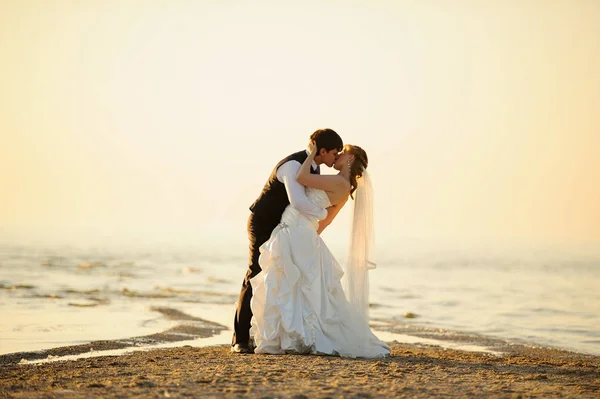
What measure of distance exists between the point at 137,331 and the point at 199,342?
160 cm

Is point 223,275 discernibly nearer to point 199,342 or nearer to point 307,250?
point 199,342

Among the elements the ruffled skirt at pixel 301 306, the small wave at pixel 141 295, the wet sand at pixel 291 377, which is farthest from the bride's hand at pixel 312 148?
the small wave at pixel 141 295

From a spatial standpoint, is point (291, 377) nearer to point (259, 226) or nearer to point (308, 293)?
point (308, 293)

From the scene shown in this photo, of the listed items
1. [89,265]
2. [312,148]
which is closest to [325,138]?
[312,148]

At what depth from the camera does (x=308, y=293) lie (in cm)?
900

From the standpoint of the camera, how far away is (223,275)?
3069 cm

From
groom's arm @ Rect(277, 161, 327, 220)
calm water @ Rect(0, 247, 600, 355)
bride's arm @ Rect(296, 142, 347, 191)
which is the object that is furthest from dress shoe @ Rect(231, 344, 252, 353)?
calm water @ Rect(0, 247, 600, 355)

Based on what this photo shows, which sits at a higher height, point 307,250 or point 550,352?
point 307,250

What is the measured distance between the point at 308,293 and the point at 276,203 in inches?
43.6

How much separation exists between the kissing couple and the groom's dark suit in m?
0.01

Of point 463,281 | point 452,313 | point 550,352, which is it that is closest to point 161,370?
point 550,352

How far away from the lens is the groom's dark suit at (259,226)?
9284 mm

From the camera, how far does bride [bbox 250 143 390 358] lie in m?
8.90

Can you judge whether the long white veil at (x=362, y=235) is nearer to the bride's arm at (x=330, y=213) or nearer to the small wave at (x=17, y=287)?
the bride's arm at (x=330, y=213)
